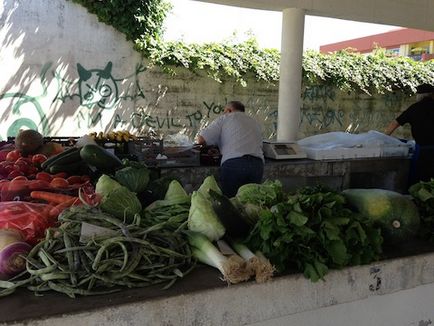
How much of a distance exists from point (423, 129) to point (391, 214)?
4.52 metres

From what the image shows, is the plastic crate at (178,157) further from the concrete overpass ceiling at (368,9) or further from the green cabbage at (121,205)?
the concrete overpass ceiling at (368,9)

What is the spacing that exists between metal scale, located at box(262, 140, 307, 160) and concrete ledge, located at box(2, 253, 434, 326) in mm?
3670

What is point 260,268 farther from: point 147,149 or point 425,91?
point 425,91

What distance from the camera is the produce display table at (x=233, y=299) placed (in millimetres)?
1647

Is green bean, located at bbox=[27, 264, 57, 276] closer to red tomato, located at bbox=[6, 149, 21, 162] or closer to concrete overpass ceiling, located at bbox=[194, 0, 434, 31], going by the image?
red tomato, located at bbox=[6, 149, 21, 162]

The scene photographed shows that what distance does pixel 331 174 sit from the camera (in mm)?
6277

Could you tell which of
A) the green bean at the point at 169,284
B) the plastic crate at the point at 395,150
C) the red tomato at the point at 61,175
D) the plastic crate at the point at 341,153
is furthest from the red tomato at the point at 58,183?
the plastic crate at the point at 395,150

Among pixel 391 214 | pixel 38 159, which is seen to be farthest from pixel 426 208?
pixel 38 159

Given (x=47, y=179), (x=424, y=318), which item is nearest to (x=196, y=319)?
(x=424, y=318)

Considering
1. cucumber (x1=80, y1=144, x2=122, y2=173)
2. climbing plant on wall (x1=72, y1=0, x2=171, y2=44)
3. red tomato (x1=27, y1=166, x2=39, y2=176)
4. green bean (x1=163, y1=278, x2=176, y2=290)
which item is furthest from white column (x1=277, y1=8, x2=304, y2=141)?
green bean (x1=163, y1=278, x2=176, y2=290)

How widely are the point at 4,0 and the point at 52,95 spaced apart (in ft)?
5.92

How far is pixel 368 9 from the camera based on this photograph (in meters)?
7.75

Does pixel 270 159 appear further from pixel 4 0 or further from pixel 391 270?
pixel 4 0

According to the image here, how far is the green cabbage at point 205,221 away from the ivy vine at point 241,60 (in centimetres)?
737
